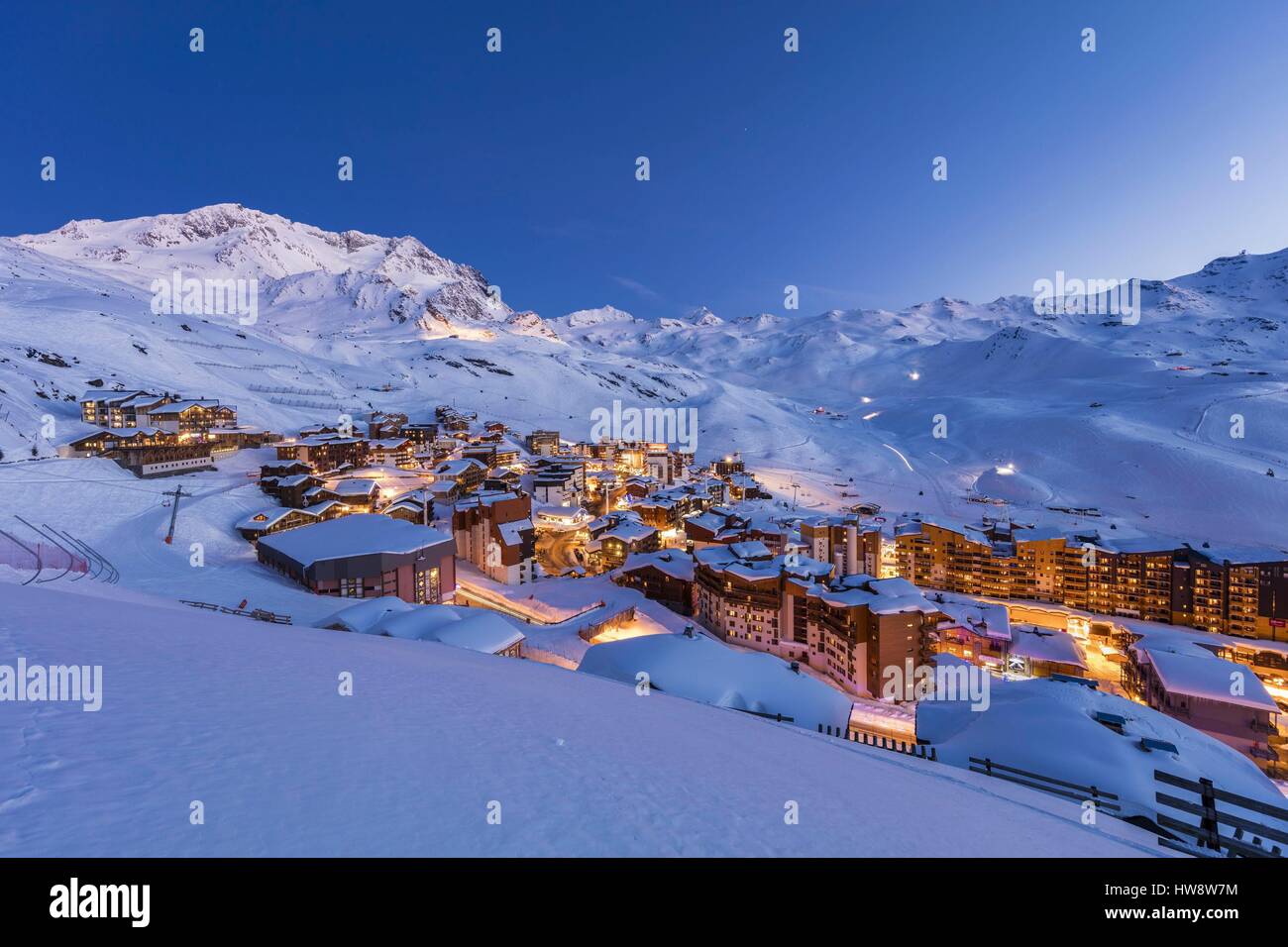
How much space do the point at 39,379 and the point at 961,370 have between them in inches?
7623

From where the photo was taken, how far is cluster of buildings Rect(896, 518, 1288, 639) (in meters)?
32.5

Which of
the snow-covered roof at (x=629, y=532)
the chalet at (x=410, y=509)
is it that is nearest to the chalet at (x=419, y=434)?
the chalet at (x=410, y=509)

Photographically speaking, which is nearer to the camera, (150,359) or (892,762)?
(892,762)

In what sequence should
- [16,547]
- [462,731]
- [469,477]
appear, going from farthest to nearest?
[469,477] < [16,547] < [462,731]

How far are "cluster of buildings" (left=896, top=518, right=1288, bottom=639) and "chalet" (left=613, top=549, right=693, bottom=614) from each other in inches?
791

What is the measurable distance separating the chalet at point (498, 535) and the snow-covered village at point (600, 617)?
0.36 meters

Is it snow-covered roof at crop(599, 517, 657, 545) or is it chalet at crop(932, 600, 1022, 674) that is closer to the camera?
chalet at crop(932, 600, 1022, 674)

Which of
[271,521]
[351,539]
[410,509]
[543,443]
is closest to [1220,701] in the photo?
[351,539]

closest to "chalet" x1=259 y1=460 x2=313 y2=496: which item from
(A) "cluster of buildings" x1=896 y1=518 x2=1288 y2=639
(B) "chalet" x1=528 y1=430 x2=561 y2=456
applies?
(B) "chalet" x1=528 y1=430 x2=561 y2=456

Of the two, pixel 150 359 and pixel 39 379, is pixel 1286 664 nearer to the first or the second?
pixel 39 379

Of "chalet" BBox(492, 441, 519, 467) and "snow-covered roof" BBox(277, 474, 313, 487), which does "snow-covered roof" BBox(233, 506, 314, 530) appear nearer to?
"snow-covered roof" BBox(277, 474, 313, 487)

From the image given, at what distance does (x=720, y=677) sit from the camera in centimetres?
1619

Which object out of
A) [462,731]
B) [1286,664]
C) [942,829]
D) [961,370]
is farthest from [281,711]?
[961,370]
